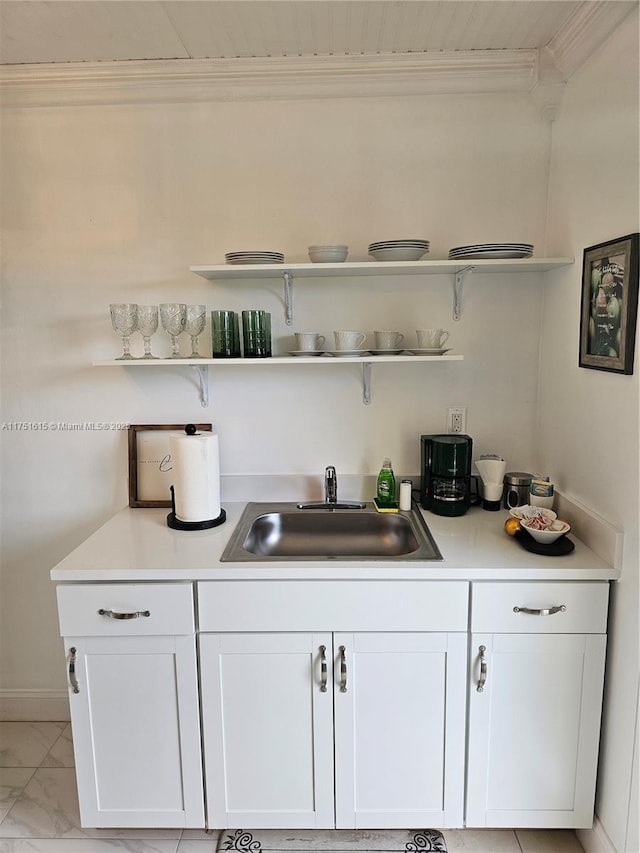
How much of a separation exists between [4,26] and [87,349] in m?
1.02

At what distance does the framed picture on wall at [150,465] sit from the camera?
2160 mm

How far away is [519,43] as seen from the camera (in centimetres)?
184

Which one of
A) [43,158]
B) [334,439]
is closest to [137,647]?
[334,439]

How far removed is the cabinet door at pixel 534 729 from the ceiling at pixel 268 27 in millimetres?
1706

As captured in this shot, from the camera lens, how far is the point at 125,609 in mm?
1601

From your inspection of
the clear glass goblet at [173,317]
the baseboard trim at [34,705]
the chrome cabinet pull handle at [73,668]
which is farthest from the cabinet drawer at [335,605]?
the baseboard trim at [34,705]

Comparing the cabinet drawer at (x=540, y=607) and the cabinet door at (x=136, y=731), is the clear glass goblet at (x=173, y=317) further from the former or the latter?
the cabinet drawer at (x=540, y=607)

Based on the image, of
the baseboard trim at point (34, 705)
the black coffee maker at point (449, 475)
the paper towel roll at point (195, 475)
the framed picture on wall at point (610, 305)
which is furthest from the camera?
the baseboard trim at point (34, 705)

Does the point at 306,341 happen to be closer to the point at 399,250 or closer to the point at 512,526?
the point at 399,250

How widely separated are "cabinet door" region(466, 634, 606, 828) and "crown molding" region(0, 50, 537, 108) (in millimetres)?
1806

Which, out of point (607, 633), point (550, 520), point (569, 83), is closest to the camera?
point (607, 633)

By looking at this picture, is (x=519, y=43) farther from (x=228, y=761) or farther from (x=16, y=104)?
(x=228, y=761)

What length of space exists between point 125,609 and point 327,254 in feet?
4.07

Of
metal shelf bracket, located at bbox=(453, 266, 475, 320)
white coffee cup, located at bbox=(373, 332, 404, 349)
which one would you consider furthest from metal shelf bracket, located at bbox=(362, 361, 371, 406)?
metal shelf bracket, located at bbox=(453, 266, 475, 320)
